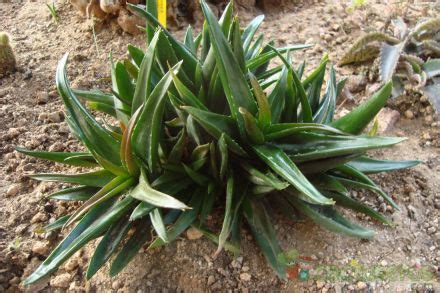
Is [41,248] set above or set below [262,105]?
below

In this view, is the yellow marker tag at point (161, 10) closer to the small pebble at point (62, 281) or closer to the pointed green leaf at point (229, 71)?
the pointed green leaf at point (229, 71)

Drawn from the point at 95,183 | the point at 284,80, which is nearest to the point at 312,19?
the point at 284,80

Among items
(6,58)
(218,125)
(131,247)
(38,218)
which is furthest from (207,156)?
(6,58)

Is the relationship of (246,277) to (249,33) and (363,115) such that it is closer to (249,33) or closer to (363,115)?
(363,115)

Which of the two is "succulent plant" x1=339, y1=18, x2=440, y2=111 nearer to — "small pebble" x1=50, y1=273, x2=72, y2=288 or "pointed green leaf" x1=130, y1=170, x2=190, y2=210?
"pointed green leaf" x1=130, y1=170, x2=190, y2=210

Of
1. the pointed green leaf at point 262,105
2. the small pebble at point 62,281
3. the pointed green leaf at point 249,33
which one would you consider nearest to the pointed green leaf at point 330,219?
the pointed green leaf at point 262,105

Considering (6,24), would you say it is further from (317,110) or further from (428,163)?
(428,163)

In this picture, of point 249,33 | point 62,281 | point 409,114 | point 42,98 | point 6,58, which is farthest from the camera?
point 6,58
